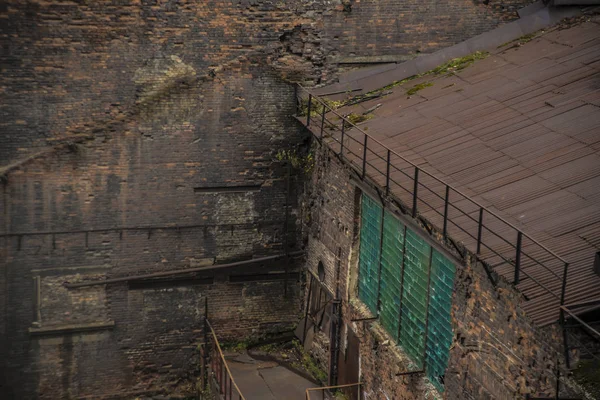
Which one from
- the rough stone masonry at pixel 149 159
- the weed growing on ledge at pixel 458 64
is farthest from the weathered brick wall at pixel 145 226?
the weed growing on ledge at pixel 458 64

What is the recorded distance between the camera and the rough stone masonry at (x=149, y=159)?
1720 cm

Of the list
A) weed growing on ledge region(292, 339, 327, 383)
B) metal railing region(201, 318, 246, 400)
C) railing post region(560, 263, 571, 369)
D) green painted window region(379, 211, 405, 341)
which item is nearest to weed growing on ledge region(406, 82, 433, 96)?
green painted window region(379, 211, 405, 341)

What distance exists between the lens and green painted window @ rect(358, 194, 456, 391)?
511 inches

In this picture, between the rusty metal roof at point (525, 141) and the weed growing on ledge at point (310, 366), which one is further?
the weed growing on ledge at point (310, 366)

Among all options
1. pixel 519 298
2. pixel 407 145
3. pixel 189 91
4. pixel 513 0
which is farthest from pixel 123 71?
pixel 519 298

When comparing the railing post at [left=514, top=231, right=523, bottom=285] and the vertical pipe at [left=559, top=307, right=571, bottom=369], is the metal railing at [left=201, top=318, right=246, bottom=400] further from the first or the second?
the vertical pipe at [left=559, top=307, right=571, bottom=369]

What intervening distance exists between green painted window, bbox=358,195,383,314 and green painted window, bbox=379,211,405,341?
0.83 ft

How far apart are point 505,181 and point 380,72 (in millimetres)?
5966

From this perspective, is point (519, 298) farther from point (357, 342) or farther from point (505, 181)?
point (357, 342)

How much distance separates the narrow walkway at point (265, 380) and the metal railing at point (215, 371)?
0.24 metres

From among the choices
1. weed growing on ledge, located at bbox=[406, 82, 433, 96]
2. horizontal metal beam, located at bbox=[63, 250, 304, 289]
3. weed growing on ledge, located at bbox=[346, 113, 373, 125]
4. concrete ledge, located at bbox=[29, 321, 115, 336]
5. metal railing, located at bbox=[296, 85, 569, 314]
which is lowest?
concrete ledge, located at bbox=[29, 321, 115, 336]

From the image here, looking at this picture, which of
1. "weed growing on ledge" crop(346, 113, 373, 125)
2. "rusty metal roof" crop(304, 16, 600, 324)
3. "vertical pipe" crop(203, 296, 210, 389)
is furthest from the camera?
"vertical pipe" crop(203, 296, 210, 389)

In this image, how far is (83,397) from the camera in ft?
60.3

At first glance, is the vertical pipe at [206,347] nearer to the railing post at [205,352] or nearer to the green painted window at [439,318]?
the railing post at [205,352]
